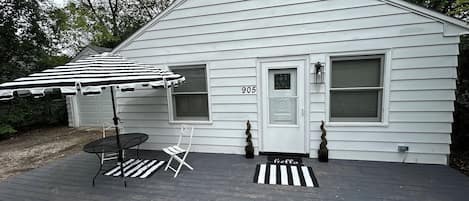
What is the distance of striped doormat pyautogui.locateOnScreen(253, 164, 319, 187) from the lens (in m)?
2.86

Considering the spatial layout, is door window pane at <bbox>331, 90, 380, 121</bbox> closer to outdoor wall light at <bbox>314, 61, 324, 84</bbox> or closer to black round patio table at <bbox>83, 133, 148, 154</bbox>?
outdoor wall light at <bbox>314, 61, 324, 84</bbox>

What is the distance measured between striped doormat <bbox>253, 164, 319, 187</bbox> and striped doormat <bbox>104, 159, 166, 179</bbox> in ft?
5.86

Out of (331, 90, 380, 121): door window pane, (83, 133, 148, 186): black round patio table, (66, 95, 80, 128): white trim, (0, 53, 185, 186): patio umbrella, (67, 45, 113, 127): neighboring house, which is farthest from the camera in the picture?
(66, 95, 80, 128): white trim

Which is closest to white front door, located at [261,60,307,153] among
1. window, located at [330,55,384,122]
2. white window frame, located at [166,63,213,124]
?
window, located at [330,55,384,122]

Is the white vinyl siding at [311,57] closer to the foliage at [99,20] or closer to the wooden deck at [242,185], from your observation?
the wooden deck at [242,185]

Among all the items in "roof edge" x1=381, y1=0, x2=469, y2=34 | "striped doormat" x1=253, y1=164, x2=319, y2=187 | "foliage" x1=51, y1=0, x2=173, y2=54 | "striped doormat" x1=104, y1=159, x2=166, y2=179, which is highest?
"foliage" x1=51, y1=0, x2=173, y2=54

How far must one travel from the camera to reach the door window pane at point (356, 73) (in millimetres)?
3332

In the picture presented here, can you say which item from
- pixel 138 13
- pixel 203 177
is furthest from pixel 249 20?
pixel 138 13

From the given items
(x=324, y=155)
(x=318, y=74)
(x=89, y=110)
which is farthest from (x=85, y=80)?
(x=89, y=110)

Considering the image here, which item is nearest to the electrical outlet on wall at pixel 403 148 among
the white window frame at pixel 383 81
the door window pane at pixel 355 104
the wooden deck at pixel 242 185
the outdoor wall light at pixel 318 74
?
the wooden deck at pixel 242 185

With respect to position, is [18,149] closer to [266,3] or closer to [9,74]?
[9,74]

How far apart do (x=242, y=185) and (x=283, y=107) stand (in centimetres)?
161

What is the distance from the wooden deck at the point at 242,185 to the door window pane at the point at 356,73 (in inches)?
53.4

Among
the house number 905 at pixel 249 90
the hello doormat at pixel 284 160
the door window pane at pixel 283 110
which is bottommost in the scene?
the hello doormat at pixel 284 160
